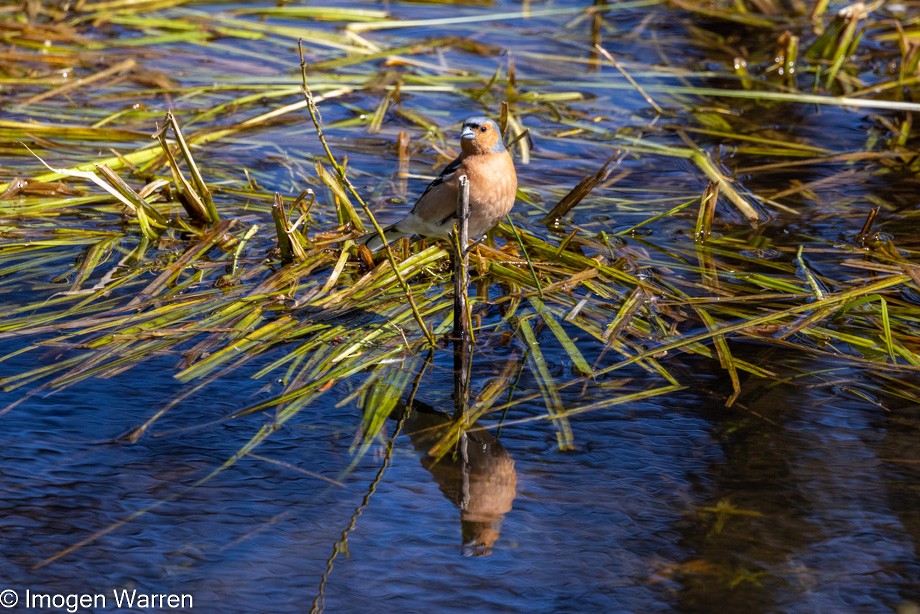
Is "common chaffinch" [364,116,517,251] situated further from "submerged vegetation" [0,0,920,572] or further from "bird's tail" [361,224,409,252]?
"bird's tail" [361,224,409,252]

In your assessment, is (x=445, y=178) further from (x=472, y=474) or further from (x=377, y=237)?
(x=472, y=474)

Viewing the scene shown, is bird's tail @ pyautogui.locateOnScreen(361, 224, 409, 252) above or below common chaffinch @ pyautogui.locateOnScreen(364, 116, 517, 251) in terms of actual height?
below

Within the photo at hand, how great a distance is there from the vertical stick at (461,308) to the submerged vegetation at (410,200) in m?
0.06

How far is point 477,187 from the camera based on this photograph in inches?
170

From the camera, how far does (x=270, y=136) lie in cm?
657

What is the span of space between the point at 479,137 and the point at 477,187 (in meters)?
0.22

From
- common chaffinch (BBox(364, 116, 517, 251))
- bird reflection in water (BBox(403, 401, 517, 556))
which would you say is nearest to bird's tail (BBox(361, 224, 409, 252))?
common chaffinch (BBox(364, 116, 517, 251))

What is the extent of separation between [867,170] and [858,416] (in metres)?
2.88

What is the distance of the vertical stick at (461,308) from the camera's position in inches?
151

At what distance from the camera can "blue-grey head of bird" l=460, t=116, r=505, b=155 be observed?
4363 mm

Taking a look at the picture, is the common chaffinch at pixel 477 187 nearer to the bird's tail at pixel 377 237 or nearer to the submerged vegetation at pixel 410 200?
the submerged vegetation at pixel 410 200

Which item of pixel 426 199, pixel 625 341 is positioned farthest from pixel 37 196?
pixel 625 341

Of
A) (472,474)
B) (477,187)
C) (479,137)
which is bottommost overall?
(472,474)

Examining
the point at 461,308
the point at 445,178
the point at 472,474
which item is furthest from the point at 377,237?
the point at 472,474
